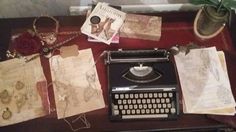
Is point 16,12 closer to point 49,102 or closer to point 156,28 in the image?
point 49,102

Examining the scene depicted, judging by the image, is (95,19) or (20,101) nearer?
(20,101)

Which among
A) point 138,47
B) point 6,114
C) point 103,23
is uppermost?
point 103,23

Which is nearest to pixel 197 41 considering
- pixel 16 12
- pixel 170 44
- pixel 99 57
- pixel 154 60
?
pixel 170 44

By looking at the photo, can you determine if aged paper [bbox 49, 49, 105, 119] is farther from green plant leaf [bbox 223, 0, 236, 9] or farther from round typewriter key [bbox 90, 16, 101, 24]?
green plant leaf [bbox 223, 0, 236, 9]

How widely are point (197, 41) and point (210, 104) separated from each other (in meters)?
0.30

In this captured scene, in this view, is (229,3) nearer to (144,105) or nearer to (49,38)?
(144,105)

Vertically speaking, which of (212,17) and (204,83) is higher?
(212,17)

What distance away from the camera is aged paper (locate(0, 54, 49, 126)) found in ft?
4.06

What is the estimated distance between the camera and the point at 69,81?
4.30 ft

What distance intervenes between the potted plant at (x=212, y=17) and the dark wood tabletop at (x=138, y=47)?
44mm

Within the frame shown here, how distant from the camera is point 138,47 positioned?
55.2 inches

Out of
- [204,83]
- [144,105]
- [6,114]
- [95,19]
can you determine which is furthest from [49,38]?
[204,83]

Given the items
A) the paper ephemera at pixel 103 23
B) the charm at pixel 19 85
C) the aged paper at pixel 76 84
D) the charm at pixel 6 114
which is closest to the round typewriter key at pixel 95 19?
the paper ephemera at pixel 103 23

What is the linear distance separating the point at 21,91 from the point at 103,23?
434 mm
